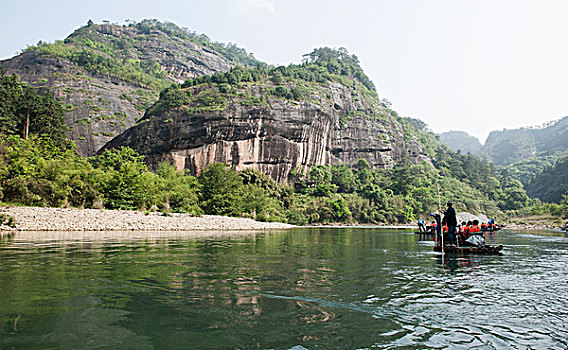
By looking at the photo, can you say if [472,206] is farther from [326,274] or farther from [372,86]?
[326,274]

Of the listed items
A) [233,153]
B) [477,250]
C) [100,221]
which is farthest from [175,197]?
[477,250]

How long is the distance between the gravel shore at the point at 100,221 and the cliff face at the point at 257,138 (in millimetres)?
37413

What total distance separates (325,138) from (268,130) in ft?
76.9

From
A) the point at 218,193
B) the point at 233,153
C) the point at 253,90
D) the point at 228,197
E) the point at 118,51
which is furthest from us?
the point at 118,51

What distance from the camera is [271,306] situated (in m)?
7.05

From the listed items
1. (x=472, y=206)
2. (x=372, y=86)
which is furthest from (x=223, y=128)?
(x=372, y=86)

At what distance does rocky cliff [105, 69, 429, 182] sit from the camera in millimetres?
79562

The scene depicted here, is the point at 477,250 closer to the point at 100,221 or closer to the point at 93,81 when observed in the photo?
the point at 100,221

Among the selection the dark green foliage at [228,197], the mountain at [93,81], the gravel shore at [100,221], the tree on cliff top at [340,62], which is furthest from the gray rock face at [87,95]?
the tree on cliff top at [340,62]

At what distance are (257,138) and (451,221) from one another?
232ft

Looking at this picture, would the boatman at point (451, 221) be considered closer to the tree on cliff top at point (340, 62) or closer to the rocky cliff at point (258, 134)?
the rocky cliff at point (258, 134)

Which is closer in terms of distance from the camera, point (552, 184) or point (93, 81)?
point (93, 81)

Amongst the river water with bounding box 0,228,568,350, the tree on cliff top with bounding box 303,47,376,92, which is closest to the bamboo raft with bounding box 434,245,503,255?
the river water with bounding box 0,228,568,350

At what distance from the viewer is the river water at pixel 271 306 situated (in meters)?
5.20
